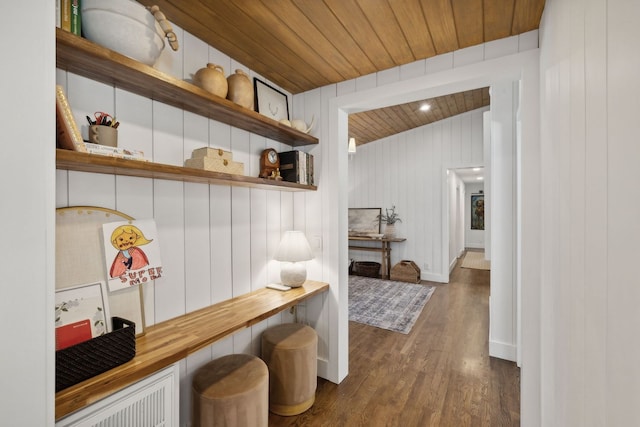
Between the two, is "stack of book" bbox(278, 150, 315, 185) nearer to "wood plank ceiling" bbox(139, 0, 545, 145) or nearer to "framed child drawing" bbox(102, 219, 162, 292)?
"wood plank ceiling" bbox(139, 0, 545, 145)

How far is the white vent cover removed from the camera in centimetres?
94

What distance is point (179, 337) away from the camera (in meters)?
1.32

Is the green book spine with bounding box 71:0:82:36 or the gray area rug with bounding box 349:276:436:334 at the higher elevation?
the green book spine with bounding box 71:0:82:36

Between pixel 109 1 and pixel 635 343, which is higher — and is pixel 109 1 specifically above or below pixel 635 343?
above

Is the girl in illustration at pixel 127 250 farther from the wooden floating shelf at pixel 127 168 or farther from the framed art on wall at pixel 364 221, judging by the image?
the framed art on wall at pixel 364 221

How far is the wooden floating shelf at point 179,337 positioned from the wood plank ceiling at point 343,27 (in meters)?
1.62

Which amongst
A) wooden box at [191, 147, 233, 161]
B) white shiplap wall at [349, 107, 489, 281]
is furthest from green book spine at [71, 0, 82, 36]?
white shiplap wall at [349, 107, 489, 281]

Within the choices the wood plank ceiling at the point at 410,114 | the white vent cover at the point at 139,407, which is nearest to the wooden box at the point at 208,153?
the white vent cover at the point at 139,407

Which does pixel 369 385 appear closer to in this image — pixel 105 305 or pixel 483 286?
pixel 105 305

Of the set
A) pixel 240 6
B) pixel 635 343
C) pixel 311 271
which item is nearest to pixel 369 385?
pixel 311 271

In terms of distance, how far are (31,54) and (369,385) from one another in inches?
102

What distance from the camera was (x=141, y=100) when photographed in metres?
1.42

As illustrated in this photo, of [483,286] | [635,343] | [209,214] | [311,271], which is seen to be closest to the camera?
[635,343]

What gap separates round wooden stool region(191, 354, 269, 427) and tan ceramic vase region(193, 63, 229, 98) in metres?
1.55
